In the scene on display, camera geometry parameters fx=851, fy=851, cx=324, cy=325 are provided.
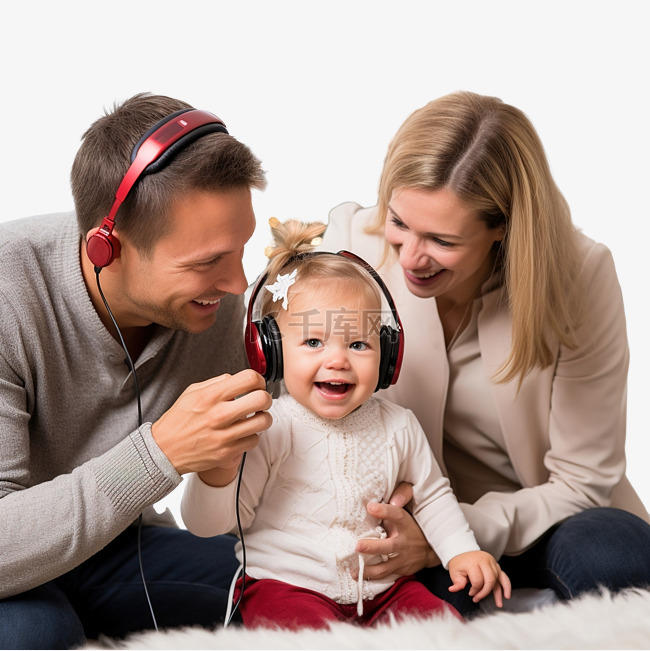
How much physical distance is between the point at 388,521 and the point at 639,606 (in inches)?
19.5

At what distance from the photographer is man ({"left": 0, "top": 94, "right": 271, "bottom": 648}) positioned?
1510 mm

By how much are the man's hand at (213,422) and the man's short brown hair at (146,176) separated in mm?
337

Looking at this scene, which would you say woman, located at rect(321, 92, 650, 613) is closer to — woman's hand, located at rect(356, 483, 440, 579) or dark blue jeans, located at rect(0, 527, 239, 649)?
woman's hand, located at rect(356, 483, 440, 579)

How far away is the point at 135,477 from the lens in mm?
1509

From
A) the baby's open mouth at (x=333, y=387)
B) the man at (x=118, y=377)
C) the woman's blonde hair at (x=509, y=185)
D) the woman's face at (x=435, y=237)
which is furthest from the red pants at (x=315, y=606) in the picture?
the woman's face at (x=435, y=237)

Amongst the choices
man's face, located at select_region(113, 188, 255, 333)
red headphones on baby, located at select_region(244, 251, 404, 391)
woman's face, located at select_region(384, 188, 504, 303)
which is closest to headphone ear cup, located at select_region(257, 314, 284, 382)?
red headphones on baby, located at select_region(244, 251, 404, 391)

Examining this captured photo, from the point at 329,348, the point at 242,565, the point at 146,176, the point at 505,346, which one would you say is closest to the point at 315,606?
the point at 242,565

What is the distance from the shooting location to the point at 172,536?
2.08 metres

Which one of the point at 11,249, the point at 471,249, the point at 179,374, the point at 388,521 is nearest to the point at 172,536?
the point at 179,374

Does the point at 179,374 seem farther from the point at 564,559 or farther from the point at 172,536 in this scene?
the point at 564,559

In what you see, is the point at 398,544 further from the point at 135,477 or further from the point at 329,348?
the point at 135,477

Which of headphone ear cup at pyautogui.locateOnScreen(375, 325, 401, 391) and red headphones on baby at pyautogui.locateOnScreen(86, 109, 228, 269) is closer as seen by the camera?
red headphones on baby at pyautogui.locateOnScreen(86, 109, 228, 269)

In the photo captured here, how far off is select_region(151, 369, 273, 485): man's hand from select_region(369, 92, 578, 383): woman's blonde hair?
2.02ft

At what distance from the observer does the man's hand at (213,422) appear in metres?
1.49
